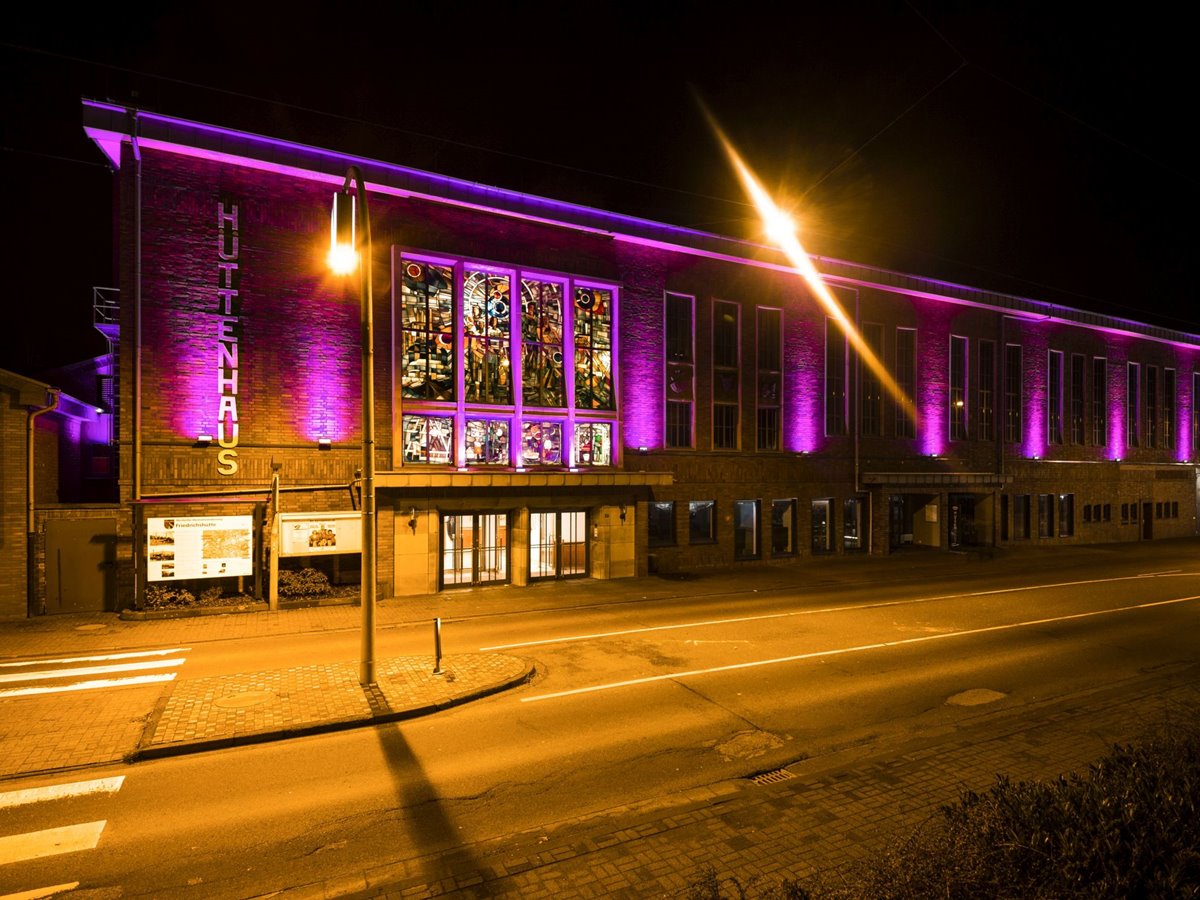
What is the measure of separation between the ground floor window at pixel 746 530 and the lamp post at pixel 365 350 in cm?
1700

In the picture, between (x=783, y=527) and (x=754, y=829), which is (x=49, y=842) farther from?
(x=783, y=527)

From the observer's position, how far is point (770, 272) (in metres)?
26.2

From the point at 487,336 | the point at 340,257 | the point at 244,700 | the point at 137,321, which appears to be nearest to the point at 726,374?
the point at 487,336

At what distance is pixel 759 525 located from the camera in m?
25.6

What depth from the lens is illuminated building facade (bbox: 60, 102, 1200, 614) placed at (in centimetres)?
1722

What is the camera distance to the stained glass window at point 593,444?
73.1 ft

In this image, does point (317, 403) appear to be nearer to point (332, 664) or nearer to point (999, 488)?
point (332, 664)

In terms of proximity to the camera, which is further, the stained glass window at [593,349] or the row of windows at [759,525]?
the row of windows at [759,525]

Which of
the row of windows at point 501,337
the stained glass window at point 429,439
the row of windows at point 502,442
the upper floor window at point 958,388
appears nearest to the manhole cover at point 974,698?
the row of windows at point 502,442

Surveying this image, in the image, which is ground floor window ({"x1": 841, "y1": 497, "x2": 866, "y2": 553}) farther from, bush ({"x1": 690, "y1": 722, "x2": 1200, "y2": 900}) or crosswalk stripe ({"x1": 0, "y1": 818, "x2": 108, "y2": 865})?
crosswalk stripe ({"x1": 0, "y1": 818, "x2": 108, "y2": 865})

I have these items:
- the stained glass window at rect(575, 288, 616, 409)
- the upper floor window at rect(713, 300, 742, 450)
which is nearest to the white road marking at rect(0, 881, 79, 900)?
the stained glass window at rect(575, 288, 616, 409)

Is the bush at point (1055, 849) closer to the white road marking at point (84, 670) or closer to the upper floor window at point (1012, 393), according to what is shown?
the white road marking at point (84, 670)

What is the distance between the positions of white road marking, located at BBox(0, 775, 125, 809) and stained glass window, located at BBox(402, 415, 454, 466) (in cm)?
1251

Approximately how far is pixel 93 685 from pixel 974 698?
46.6 ft
